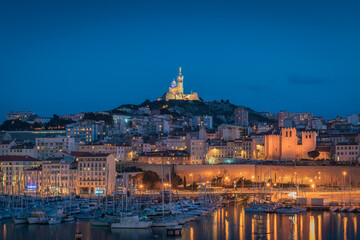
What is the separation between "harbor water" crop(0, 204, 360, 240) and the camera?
31.1 metres

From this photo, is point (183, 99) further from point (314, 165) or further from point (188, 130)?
point (314, 165)

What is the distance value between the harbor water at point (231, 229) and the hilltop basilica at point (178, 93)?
271ft

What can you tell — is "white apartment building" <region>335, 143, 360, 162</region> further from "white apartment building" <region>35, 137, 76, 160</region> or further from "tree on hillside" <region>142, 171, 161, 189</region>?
"white apartment building" <region>35, 137, 76, 160</region>

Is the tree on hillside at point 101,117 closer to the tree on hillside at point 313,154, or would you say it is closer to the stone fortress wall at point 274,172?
the stone fortress wall at point 274,172

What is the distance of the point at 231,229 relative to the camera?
3288 cm

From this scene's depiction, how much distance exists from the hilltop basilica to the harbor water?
8267cm

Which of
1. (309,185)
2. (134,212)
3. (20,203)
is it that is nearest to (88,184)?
(20,203)

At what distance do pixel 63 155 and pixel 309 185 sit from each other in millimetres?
25849

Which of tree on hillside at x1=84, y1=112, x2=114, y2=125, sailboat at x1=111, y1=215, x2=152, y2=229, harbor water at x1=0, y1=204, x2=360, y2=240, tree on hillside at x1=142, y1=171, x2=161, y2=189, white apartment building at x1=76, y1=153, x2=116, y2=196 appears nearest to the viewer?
harbor water at x1=0, y1=204, x2=360, y2=240

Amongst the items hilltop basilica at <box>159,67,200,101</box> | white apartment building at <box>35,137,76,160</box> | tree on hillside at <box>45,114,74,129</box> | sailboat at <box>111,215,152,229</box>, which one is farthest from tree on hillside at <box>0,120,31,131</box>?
sailboat at <box>111,215,152,229</box>

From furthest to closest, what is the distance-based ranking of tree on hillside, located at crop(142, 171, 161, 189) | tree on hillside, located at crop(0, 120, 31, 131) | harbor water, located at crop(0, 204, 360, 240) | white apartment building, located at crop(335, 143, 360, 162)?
tree on hillside, located at crop(0, 120, 31, 131) → white apartment building, located at crop(335, 143, 360, 162) → tree on hillside, located at crop(142, 171, 161, 189) → harbor water, located at crop(0, 204, 360, 240)

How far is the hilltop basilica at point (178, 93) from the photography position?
119875 millimetres

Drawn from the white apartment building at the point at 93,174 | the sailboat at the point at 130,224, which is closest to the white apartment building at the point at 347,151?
the white apartment building at the point at 93,174

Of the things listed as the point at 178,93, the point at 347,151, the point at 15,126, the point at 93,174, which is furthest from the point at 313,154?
the point at 178,93
